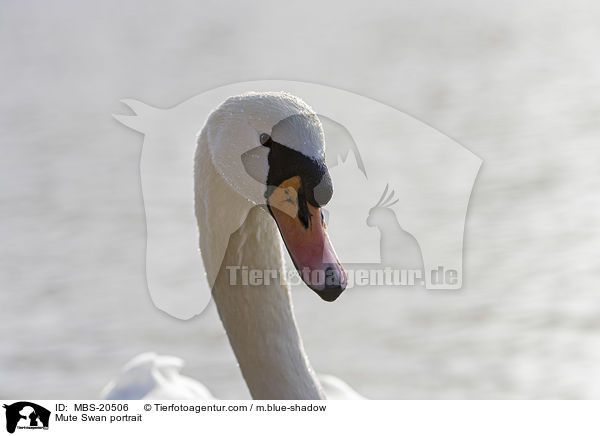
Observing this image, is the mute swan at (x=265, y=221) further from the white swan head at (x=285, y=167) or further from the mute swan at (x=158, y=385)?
the mute swan at (x=158, y=385)

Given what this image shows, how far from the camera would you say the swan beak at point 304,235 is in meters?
1.73

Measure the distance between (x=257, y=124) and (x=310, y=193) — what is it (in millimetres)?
180

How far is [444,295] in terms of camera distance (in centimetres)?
359

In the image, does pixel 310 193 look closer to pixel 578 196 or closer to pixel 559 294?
pixel 559 294

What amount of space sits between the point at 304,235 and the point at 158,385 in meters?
0.93
